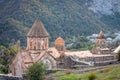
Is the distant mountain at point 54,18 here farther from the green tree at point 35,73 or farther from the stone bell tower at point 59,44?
the green tree at point 35,73

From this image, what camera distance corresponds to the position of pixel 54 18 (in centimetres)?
15600

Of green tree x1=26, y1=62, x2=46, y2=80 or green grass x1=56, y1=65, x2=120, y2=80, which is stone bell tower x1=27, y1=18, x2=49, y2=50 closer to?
green tree x1=26, y1=62, x2=46, y2=80

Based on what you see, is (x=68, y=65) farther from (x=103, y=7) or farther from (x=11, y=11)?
(x=103, y=7)

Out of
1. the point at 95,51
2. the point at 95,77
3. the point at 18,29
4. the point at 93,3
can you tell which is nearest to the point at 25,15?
the point at 18,29

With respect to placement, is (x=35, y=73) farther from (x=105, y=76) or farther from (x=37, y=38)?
(x=37, y=38)

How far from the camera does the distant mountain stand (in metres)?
135

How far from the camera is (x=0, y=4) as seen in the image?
17650 cm

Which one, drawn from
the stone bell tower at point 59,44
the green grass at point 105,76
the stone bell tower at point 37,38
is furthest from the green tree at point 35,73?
the stone bell tower at point 59,44

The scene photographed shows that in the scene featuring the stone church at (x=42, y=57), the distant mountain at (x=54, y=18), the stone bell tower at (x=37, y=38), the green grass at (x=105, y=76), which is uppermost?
the distant mountain at (x=54, y=18)

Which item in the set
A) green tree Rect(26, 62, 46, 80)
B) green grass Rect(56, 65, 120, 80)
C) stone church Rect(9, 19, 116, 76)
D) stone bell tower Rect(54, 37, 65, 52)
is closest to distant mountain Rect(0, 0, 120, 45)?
stone bell tower Rect(54, 37, 65, 52)

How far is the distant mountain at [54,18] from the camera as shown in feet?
442

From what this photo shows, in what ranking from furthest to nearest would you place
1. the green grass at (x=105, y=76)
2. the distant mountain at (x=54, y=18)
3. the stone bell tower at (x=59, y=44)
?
the distant mountain at (x=54, y=18), the stone bell tower at (x=59, y=44), the green grass at (x=105, y=76)

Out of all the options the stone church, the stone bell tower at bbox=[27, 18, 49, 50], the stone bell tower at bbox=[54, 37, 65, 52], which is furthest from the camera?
the stone bell tower at bbox=[54, 37, 65, 52]

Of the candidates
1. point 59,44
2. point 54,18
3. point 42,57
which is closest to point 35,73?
point 42,57
